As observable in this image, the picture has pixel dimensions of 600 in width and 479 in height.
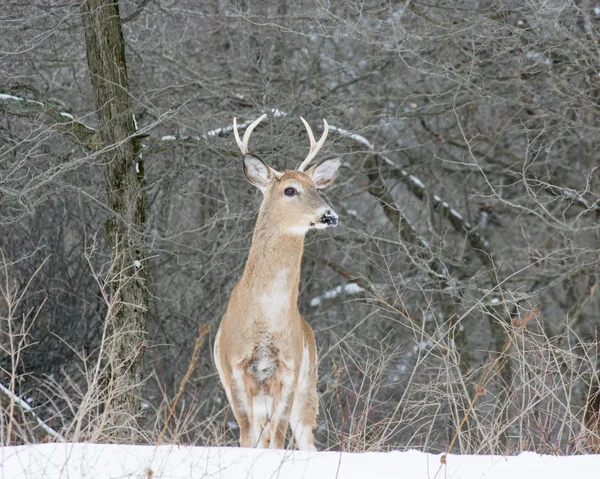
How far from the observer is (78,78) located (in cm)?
1129

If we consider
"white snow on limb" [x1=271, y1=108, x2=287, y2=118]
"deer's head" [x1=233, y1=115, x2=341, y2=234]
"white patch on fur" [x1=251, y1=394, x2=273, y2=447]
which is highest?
"deer's head" [x1=233, y1=115, x2=341, y2=234]

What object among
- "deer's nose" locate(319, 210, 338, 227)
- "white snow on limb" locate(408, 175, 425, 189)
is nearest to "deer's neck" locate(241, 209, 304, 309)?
"deer's nose" locate(319, 210, 338, 227)

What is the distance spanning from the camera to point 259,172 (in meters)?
7.16

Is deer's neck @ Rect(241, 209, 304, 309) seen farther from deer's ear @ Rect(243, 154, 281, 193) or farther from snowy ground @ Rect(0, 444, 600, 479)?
snowy ground @ Rect(0, 444, 600, 479)

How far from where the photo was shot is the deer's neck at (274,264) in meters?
6.68

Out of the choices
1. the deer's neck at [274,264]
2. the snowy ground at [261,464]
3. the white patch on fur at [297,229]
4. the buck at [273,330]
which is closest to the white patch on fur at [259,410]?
the buck at [273,330]

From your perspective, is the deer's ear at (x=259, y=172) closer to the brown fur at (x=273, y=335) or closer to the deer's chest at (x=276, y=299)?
the brown fur at (x=273, y=335)

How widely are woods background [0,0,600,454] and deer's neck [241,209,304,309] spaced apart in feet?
2.53

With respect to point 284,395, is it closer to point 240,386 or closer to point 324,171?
point 240,386

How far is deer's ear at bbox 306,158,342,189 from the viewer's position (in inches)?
299

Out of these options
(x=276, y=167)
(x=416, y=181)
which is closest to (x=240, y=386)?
(x=276, y=167)

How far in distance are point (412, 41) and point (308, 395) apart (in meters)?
3.97

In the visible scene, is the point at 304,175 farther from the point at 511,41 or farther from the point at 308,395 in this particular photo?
the point at 511,41

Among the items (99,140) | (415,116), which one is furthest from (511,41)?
(99,140)
